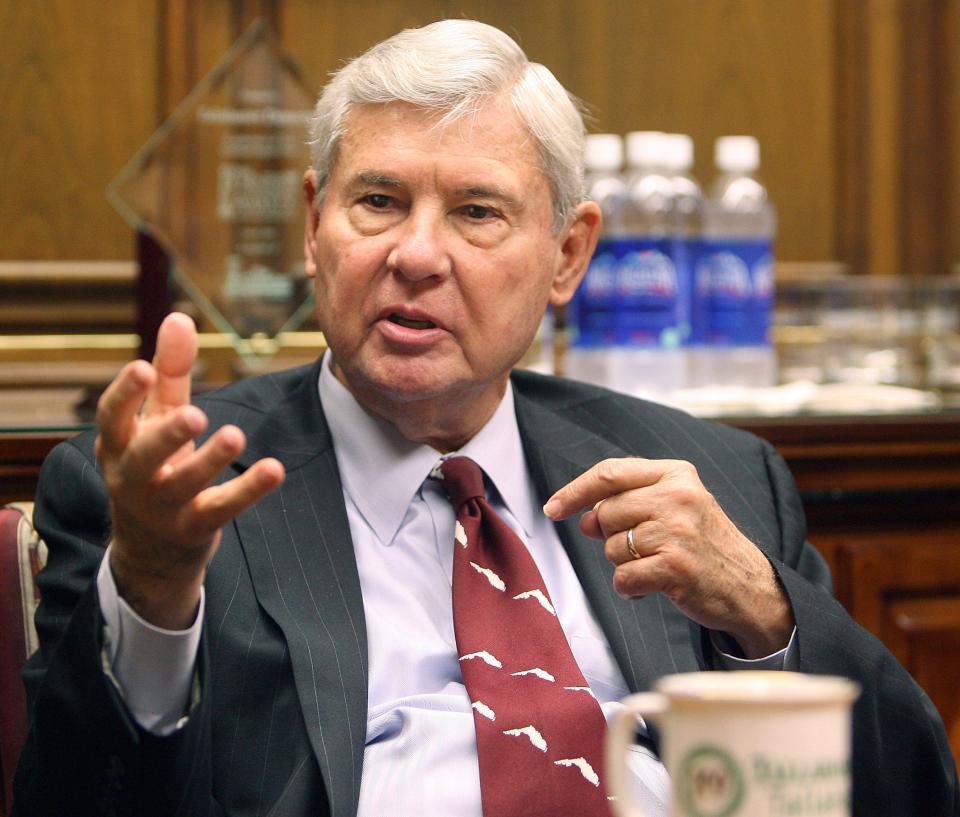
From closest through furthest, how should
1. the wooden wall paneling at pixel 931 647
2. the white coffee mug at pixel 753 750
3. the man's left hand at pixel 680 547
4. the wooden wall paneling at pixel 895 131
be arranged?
the white coffee mug at pixel 753 750
the man's left hand at pixel 680 547
the wooden wall paneling at pixel 931 647
the wooden wall paneling at pixel 895 131

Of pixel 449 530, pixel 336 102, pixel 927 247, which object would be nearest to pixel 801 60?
pixel 927 247

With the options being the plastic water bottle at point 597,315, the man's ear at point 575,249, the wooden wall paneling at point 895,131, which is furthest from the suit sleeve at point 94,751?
the wooden wall paneling at point 895,131

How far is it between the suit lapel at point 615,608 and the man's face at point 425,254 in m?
0.13

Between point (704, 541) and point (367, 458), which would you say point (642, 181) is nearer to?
point (367, 458)

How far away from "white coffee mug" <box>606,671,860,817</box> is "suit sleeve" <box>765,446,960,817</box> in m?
0.62

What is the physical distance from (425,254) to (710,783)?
89 centimetres

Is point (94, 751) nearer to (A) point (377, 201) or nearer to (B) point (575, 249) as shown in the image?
(A) point (377, 201)

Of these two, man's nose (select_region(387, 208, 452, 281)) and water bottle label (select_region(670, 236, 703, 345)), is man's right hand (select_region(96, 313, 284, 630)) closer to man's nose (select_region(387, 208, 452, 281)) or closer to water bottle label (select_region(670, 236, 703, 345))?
man's nose (select_region(387, 208, 452, 281))

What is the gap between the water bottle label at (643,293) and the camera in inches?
85.3

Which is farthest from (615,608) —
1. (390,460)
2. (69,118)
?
(69,118)

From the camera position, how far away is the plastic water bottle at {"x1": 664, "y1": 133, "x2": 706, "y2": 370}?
7.38 ft

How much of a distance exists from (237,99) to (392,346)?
0.83 meters

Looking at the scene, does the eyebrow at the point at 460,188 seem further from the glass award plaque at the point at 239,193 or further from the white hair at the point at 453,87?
the glass award plaque at the point at 239,193

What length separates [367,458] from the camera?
152cm
